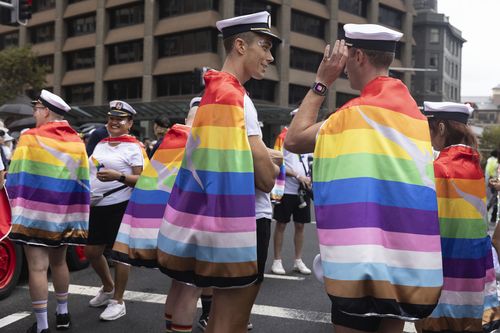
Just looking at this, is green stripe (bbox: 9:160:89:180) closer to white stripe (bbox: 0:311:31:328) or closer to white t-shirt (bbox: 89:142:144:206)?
white t-shirt (bbox: 89:142:144:206)

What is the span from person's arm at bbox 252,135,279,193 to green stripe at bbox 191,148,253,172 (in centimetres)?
6

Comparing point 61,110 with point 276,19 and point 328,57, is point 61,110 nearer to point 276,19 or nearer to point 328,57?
point 328,57

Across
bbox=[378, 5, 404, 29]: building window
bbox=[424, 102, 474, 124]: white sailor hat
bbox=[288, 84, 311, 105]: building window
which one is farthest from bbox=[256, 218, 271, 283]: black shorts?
bbox=[378, 5, 404, 29]: building window

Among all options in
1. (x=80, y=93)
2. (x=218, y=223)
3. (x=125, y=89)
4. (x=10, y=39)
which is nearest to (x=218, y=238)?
(x=218, y=223)

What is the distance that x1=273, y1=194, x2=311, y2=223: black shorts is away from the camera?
22.5ft

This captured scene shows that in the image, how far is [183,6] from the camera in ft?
126

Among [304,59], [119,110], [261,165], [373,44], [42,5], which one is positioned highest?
[42,5]

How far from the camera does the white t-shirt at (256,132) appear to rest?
256cm

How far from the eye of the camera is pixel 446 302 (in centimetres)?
308

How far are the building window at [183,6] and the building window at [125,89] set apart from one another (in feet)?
18.8

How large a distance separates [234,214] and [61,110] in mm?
2651

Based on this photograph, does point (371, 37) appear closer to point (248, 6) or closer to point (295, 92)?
point (248, 6)

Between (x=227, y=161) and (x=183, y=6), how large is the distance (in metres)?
38.2

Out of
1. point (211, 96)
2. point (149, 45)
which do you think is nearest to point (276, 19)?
point (149, 45)
